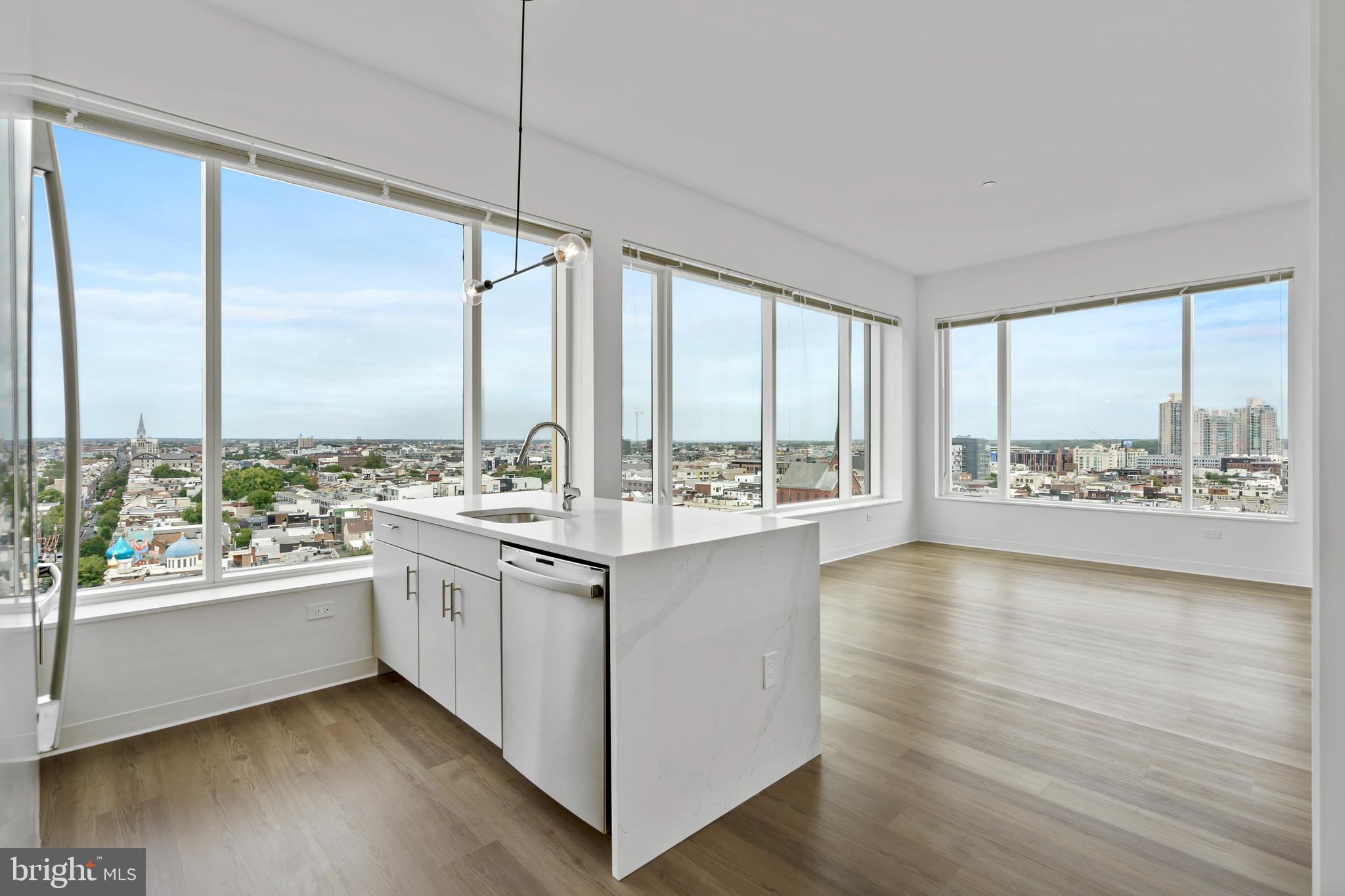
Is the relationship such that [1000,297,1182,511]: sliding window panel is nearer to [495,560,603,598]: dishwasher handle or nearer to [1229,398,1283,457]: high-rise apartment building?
[1229,398,1283,457]: high-rise apartment building

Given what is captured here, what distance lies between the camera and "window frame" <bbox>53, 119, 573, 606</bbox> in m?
2.54

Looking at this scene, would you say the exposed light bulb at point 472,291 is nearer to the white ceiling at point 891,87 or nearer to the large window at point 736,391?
the white ceiling at point 891,87

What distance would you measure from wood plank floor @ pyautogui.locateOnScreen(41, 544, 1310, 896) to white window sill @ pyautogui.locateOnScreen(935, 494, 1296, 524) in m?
2.24

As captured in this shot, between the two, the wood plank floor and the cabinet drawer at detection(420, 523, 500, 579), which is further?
the cabinet drawer at detection(420, 523, 500, 579)

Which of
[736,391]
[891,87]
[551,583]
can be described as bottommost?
[551,583]

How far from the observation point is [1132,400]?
5.49m

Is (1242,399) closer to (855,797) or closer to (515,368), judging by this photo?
(855,797)

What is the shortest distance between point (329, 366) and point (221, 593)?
3.64 feet

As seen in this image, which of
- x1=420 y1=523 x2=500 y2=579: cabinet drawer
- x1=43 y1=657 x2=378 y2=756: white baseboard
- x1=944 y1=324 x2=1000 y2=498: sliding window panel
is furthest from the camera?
x1=944 y1=324 x2=1000 y2=498: sliding window panel

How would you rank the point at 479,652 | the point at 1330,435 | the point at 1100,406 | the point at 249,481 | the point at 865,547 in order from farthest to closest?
the point at 865,547, the point at 1100,406, the point at 249,481, the point at 479,652, the point at 1330,435

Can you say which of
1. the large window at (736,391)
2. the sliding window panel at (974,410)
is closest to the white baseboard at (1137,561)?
the sliding window panel at (974,410)

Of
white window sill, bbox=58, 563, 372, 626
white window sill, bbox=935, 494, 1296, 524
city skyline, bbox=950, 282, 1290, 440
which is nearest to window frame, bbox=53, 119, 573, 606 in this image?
white window sill, bbox=58, 563, 372, 626

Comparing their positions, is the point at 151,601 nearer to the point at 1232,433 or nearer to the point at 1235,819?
the point at 1235,819

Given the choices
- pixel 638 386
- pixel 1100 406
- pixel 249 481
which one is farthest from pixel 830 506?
pixel 249 481
